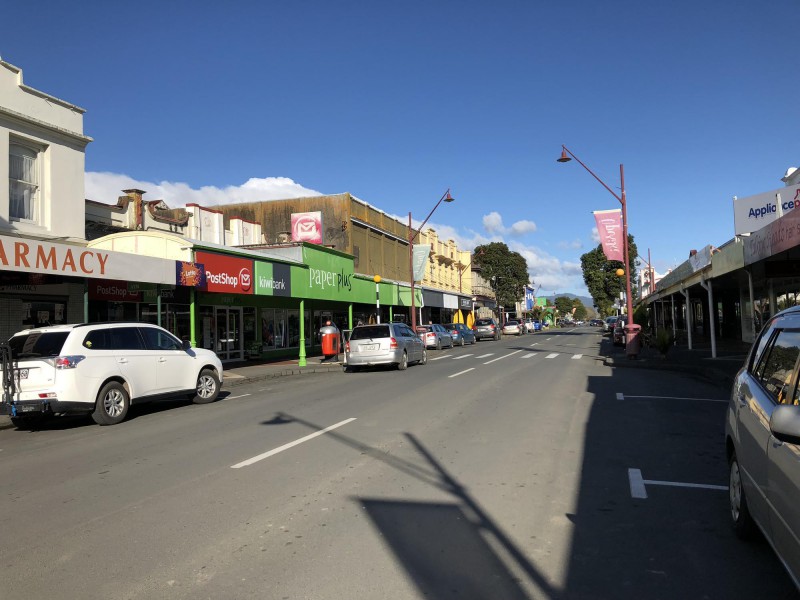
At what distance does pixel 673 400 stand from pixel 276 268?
14976 millimetres

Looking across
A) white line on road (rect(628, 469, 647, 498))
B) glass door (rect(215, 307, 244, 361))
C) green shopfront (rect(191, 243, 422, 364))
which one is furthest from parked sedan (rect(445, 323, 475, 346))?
white line on road (rect(628, 469, 647, 498))

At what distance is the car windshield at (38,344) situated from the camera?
32.3ft

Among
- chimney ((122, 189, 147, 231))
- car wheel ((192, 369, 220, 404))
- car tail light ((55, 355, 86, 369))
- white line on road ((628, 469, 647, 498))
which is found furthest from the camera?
chimney ((122, 189, 147, 231))

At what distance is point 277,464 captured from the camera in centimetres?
674

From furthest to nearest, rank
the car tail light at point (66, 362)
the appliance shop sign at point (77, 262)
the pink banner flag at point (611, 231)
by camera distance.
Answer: the pink banner flag at point (611, 231) → the appliance shop sign at point (77, 262) → the car tail light at point (66, 362)

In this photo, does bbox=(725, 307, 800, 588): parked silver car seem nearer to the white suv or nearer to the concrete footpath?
the white suv

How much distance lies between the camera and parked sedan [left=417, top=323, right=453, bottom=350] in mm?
31878

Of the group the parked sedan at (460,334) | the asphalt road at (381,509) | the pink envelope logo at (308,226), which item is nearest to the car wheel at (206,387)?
the asphalt road at (381,509)

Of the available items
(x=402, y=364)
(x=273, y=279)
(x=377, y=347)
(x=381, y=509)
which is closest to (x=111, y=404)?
(x=381, y=509)

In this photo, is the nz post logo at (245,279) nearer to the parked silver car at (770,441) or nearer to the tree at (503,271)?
the parked silver car at (770,441)

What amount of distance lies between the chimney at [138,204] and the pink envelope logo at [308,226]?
1167 cm

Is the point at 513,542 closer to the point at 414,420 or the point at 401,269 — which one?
the point at 414,420

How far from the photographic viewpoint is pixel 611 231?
22906 millimetres

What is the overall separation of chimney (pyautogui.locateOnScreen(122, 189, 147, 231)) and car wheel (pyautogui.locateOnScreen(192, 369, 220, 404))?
11454 millimetres
